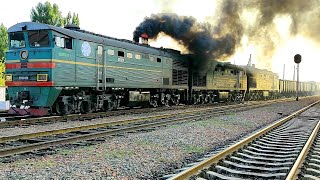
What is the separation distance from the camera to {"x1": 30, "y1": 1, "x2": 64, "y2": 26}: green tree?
65375mm

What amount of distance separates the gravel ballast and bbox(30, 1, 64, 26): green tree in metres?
58.7

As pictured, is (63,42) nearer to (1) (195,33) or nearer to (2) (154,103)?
(2) (154,103)

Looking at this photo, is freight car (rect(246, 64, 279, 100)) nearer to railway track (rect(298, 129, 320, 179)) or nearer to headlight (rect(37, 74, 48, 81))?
headlight (rect(37, 74, 48, 81))

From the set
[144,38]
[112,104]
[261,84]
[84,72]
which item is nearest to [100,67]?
[84,72]

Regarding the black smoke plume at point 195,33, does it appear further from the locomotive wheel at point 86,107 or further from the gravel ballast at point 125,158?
the gravel ballast at point 125,158

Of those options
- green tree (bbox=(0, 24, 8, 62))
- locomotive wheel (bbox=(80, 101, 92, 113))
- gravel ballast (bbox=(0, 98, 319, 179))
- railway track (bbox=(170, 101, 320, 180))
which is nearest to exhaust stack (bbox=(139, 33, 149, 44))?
locomotive wheel (bbox=(80, 101, 92, 113))

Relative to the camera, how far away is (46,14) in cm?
6556

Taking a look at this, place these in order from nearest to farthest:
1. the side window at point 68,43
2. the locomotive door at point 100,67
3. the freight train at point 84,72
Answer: the freight train at point 84,72 → the side window at point 68,43 → the locomotive door at point 100,67

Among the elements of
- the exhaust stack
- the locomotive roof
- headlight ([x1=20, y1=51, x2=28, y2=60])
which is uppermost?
the exhaust stack

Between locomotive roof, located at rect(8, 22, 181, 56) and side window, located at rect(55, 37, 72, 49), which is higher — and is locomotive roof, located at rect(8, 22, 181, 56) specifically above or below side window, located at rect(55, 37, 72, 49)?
above

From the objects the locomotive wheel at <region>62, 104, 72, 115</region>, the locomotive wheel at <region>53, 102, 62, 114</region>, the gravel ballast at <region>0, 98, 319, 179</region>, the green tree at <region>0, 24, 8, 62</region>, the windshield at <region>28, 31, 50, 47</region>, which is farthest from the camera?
the green tree at <region>0, 24, 8, 62</region>

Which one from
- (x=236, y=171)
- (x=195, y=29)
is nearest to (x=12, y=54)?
(x=236, y=171)

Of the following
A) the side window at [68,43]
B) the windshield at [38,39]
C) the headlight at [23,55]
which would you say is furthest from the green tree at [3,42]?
the side window at [68,43]

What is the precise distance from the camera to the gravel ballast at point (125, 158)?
6262 mm
